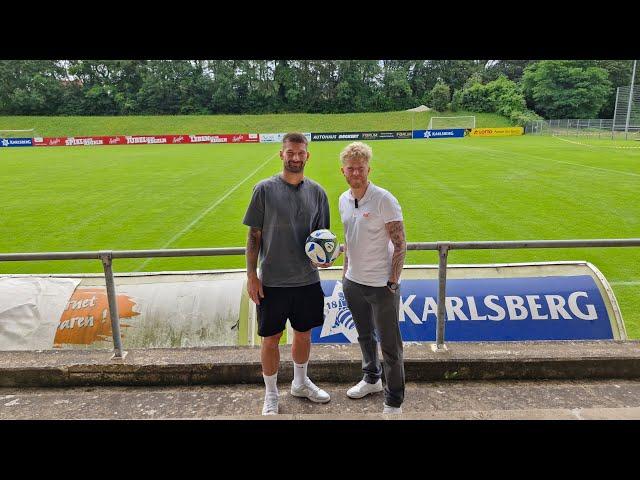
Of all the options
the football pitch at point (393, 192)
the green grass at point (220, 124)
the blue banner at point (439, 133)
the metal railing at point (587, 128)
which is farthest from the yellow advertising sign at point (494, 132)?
the football pitch at point (393, 192)

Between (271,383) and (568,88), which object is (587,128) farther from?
(271,383)

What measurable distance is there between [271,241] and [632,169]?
67.4ft

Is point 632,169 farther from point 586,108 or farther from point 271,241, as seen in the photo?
point 586,108

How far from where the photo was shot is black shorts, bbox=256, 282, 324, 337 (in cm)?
302

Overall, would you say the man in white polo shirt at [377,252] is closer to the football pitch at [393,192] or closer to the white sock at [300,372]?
the white sock at [300,372]

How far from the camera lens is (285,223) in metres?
2.94

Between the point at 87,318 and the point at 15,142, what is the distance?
4728cm

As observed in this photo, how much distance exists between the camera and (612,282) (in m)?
7.45

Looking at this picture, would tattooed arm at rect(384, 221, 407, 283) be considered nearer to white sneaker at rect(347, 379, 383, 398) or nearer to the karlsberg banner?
white sneaker at rect(347, 379, 383, 398)

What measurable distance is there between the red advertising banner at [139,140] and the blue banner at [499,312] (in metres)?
40.7

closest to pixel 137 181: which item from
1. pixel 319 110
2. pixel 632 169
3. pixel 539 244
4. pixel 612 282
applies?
pixel 612 282

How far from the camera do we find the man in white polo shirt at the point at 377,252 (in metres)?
2.86

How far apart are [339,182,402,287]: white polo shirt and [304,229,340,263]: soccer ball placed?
5.7 inches

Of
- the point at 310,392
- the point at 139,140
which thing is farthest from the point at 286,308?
the point at 139,140
